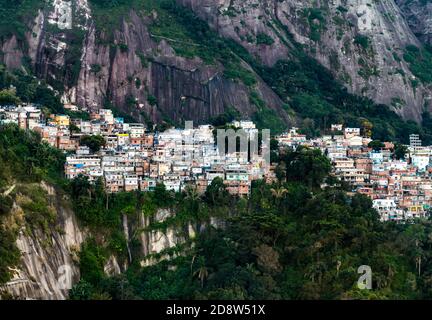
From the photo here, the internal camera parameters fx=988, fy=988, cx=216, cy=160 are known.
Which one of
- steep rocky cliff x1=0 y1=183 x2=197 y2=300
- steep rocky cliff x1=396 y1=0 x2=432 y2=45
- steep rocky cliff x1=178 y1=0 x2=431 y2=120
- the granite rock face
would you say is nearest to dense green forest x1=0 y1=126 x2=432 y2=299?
steep rocky cliff x1=0 y1=183 x2=197 y2=300

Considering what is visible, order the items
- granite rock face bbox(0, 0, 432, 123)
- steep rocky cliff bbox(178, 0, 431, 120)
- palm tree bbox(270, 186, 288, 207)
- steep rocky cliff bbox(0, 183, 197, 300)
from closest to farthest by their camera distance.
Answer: steep rocky cliff bbox(0, 183, 197, 300), palm tree bbox(270, 186, 288, 207), granite rock face bbox(0, 0, 432, 123), steep rocky cliff bbox(178, 0, 431, 120)

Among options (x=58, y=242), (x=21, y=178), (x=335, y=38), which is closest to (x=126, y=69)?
(x=335, y=38)

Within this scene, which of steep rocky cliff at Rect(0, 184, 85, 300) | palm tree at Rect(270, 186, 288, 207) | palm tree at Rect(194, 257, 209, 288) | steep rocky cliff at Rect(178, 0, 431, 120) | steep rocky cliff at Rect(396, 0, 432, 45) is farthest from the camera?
steep rocky cliff at Rect(396, 0, 432, 45)

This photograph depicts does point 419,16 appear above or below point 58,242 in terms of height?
above

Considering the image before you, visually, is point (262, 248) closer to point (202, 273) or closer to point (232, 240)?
point (232, 240)

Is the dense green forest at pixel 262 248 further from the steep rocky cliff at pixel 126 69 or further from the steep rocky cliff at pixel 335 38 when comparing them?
the steep rocky cliff at pixel 335 38

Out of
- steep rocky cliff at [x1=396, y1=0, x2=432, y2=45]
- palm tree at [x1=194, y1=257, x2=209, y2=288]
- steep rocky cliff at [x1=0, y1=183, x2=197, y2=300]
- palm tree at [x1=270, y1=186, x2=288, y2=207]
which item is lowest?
palm tree at [x1=194, y1=257, x2=209, y2=288]

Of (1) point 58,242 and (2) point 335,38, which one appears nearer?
(1) point 58,242

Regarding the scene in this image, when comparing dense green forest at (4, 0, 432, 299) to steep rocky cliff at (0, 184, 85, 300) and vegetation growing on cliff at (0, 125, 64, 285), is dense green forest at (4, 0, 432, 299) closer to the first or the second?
vegetation growing on cliff at (0, 125, 64, 285)

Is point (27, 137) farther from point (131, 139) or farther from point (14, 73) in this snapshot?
point (14, 73)
